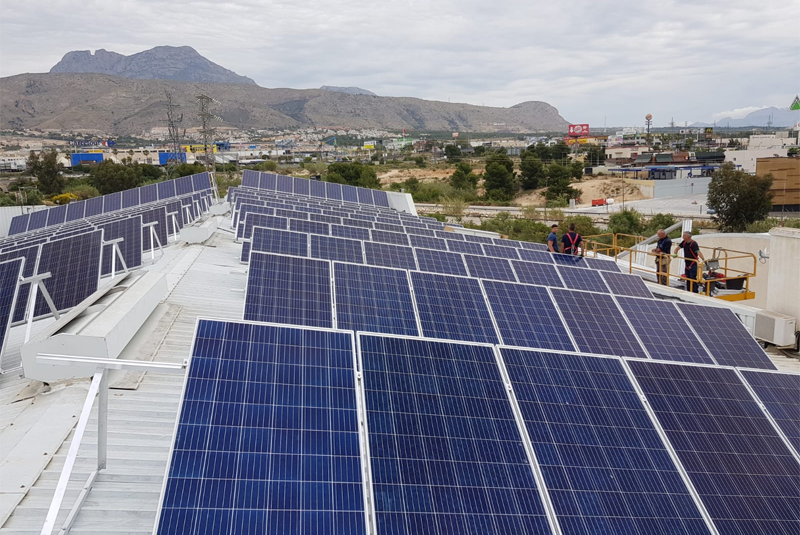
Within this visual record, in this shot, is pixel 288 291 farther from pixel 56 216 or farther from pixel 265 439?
pixel 56 216

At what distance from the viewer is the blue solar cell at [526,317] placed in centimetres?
1008

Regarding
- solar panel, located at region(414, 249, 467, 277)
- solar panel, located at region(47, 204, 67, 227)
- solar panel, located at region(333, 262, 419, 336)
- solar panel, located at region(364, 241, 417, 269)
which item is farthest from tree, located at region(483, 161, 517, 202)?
solar panel, located at region(333, 262, 419, 336)

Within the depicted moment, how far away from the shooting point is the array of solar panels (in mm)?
5094

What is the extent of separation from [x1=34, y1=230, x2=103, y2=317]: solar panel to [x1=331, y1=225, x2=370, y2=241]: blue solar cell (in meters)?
6.30

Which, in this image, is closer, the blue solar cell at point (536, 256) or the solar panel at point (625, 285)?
the solar panel at point (625, 285)

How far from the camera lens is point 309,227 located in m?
17.7

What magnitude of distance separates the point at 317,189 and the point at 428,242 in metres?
22.2

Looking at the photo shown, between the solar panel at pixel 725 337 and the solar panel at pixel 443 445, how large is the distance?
6.08m

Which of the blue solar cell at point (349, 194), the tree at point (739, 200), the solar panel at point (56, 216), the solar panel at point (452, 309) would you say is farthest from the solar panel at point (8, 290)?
the tree at point (739, 200)

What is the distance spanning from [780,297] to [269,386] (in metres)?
14.1

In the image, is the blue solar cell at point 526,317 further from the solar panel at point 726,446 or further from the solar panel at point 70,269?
the solar panel at point 70,269

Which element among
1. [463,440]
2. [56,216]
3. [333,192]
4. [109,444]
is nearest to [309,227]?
[109,444]

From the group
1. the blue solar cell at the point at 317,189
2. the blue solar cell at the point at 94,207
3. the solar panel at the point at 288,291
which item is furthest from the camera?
the blue solar cell at the point at 317,189

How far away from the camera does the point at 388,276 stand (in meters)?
11.0
